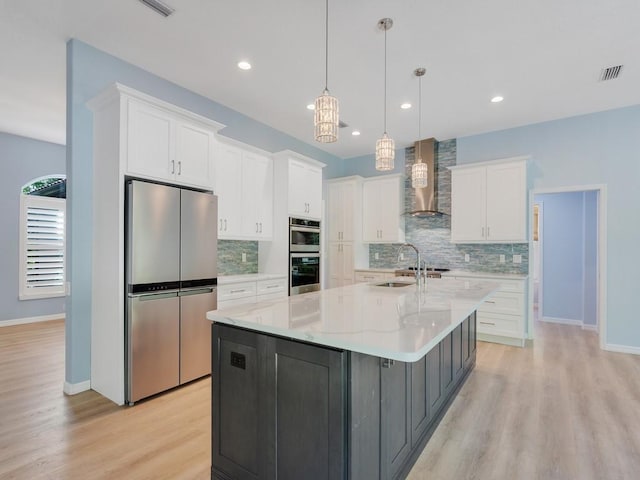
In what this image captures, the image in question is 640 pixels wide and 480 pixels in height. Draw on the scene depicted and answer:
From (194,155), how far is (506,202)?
413 cm

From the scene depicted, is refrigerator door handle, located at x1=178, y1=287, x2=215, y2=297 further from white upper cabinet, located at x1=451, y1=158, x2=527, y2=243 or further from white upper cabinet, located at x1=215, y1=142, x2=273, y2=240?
white upper cabinet, located at x1=451, y1=158, x2=527, y2=243

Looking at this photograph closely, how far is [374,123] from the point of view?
187 inches

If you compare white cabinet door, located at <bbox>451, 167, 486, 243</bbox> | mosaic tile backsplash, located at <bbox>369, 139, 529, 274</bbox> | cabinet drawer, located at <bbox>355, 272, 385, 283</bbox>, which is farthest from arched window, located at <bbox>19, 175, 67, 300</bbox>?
white cabinet door, located at <bbox>451, 167, 486, 243</bbox>

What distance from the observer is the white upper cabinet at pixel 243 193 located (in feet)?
12.7

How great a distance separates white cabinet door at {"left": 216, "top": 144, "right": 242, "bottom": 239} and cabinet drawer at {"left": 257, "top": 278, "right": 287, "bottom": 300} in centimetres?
69

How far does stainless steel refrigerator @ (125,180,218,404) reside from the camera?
268 centimetres

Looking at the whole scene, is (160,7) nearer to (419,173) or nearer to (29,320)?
(419,173)

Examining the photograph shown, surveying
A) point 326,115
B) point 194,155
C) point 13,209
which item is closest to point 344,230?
point 194,155

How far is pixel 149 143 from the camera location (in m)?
2.86

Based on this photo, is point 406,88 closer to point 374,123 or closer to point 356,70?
point 356,70

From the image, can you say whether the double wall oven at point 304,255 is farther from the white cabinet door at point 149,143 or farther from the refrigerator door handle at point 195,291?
the white cabinet door at point 149,143

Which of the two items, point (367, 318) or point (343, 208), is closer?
point (367, 318)

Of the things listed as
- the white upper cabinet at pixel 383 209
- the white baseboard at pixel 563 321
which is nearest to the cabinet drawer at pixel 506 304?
the white upper cabinet at pixel 383 209

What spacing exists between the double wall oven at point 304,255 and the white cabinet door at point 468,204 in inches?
84.6
